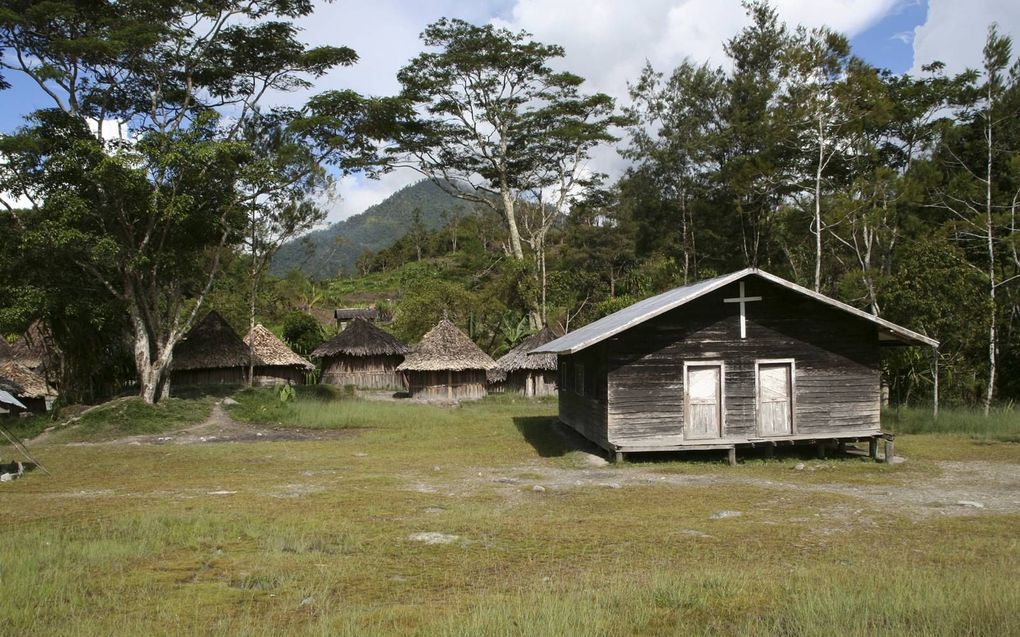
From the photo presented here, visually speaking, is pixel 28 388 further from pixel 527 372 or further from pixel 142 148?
pixel 527 372

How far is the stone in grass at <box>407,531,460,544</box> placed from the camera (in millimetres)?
9656

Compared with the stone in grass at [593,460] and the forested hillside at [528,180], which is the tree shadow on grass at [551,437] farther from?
the forested hillside at [528,180]

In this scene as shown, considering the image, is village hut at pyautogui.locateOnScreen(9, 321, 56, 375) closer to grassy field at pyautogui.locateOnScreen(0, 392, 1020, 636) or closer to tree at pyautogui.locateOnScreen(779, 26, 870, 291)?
grassy field at pyautogui.locateOnScreen(0, 392, 1020, 636)

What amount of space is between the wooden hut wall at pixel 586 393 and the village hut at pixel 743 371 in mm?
141

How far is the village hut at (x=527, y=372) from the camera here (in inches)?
1495

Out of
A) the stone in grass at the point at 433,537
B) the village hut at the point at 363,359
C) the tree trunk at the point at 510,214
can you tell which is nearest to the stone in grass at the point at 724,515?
the stone in grass at the point at 433,537

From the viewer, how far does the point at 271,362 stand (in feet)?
131

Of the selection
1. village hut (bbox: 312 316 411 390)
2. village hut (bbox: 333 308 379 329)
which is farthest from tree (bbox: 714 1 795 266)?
village hut (bbox: 333 308 379 329)

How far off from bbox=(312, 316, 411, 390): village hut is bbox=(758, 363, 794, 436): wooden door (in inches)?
1106

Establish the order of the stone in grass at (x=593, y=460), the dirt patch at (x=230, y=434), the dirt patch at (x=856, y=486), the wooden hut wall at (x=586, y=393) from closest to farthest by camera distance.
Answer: the dirt patch at (x=856, y=486) → the stone in grass at (x=593, y=460) → the wooden hut wall at (x=586, y=393) → the dirt patch at (x=230, y=434)

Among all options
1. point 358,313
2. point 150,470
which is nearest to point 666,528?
point 150,470

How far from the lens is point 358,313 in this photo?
7081 cm

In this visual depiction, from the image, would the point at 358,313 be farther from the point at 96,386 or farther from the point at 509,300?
the point at 96,386

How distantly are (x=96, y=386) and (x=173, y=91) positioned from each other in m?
12.3
